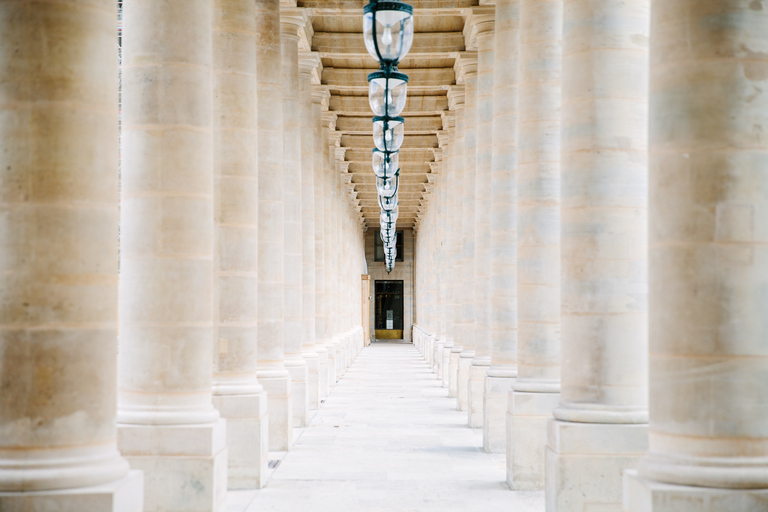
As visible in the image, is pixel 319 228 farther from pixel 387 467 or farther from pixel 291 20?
pixel 387 467

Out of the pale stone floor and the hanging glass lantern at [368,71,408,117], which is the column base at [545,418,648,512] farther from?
the hanging glass lantern at [368,71,408,117]

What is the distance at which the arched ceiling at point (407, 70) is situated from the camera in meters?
21.1

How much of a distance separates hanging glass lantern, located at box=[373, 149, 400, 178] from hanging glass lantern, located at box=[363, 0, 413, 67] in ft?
18.7

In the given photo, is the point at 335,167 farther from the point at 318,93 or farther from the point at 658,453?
the point at 658,453

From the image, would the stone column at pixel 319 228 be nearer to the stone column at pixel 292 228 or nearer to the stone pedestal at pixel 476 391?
the stone column at pixel 292 228

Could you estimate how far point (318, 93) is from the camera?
27.8 meters

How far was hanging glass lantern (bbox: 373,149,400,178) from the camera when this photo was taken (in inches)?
603

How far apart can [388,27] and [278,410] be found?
943 cm

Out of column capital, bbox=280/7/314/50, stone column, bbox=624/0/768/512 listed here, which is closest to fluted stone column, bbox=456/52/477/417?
column capital, bbox=280/7/314/50

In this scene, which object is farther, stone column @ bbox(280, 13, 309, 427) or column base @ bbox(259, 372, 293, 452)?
stone column @ bbox(280, 13, 309, 427)

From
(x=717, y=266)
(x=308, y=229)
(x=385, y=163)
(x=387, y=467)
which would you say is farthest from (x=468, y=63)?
(x=717, y=266)

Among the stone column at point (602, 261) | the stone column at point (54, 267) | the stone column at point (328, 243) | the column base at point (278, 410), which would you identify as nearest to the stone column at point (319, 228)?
the stone column at point (328, 243)

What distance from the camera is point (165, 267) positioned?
32.4 ft

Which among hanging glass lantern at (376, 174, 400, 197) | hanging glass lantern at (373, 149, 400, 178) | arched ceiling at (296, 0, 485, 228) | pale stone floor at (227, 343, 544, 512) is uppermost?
arched ceiling at (296, 0, 485, 228)
